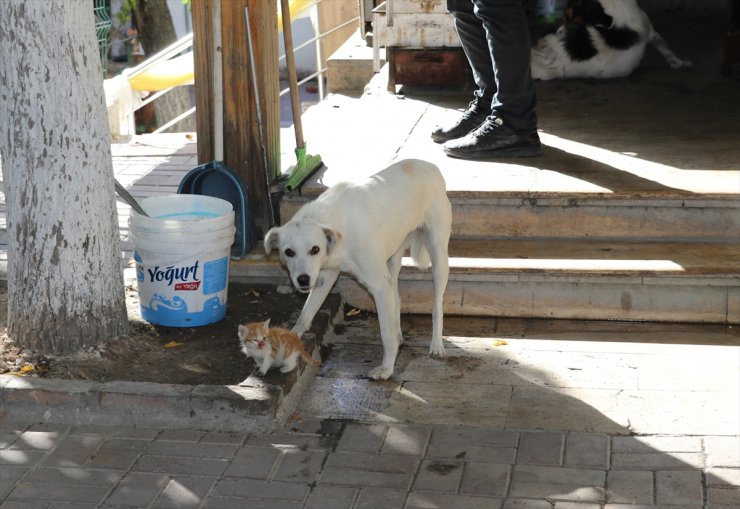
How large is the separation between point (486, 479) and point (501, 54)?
10.0 feet

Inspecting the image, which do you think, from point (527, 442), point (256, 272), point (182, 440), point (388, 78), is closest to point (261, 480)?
point (182, 440)

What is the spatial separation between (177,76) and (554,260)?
588cm

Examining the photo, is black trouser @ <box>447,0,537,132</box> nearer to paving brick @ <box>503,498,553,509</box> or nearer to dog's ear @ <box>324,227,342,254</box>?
dog's ear @ <box>324,227,342,254</box>

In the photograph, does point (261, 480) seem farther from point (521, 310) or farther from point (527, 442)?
point (521, 310)

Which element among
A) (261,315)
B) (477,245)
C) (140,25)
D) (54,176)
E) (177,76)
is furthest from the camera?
(140,25)

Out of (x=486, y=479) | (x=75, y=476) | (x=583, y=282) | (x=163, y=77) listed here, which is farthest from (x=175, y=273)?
(x=163, y=77)

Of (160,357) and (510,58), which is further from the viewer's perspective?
Answer: (510,58)

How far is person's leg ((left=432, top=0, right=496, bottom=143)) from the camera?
6.63m

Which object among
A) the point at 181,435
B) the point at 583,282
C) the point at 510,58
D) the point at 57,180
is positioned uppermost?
the point at 510,58

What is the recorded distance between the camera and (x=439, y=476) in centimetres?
416

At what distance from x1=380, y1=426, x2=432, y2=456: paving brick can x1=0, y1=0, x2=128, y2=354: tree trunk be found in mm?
1571

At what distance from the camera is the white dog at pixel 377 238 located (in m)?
4.67

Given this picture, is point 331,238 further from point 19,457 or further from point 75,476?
point 19,457

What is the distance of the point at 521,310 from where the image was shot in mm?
5762
